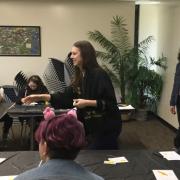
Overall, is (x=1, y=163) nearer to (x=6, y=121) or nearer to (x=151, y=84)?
(x=6, y=121)

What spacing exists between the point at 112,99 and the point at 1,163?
899 millimetres

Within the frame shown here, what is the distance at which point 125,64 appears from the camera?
20.7 ft

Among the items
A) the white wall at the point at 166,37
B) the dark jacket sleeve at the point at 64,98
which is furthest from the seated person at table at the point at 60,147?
the white wall at the point at 166,37

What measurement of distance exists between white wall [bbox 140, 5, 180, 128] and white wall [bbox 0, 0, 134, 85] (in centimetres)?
68

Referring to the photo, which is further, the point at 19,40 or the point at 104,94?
the point at 19,40

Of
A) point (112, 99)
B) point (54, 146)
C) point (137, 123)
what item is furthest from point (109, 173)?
point (137, 123)

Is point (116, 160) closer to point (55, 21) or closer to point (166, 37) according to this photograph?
point (55, 21)

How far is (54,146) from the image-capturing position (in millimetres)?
1270

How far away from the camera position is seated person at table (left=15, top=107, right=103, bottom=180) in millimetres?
1243

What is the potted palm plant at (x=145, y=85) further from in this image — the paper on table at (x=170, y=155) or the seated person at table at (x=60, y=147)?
the seated person at table at (x=60, y=147)

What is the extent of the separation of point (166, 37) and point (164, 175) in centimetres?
468

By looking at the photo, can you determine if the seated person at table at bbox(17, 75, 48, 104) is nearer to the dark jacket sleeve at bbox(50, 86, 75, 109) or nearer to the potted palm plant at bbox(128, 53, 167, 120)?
the potted palm plant at bbox(128, 53, 167, 120)

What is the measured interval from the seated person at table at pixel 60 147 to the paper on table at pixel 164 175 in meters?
0.84

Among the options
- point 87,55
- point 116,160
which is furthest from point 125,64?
point 116,160
